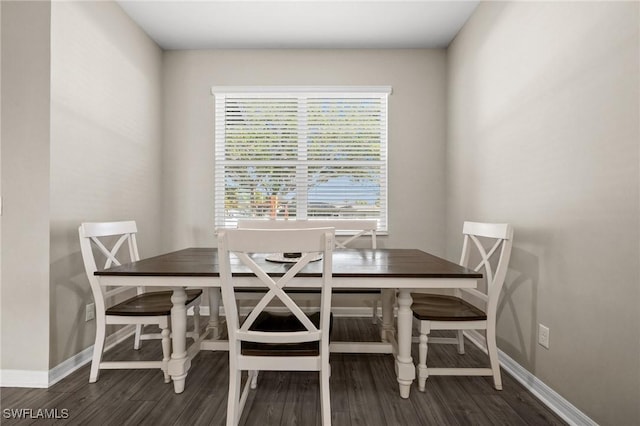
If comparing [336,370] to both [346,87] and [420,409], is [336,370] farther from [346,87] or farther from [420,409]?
[346,87]

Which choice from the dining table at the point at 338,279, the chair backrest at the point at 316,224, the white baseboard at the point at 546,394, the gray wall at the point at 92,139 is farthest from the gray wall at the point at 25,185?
the white baseboard at the point at 546,394

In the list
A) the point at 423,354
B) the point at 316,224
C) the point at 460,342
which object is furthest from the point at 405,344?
the point at 316,224

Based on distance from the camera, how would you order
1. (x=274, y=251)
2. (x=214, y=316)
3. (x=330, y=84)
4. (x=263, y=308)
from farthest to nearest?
(x=330, y=84) < (x=214, y=316) < (x=263, y=308) < (x=274, y=251)

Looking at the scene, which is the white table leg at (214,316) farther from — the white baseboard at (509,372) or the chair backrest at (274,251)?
the chair backrest at (274,251)

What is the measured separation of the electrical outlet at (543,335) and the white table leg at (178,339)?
207cm

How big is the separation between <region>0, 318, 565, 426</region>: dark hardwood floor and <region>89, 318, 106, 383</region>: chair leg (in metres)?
0.05

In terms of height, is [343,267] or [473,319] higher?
[343,267]

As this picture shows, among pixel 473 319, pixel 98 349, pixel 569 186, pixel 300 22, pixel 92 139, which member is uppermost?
pixel 300 22

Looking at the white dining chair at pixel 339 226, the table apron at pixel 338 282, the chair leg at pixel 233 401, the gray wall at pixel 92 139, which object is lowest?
the chair leg at pixel 233 401

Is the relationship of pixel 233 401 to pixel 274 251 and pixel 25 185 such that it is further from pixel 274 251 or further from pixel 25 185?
pixel 25 185

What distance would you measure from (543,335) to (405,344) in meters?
0.82

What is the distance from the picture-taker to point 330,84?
10.8 feet

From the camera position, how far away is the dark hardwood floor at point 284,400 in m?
1.63

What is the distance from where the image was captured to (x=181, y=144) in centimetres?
336
